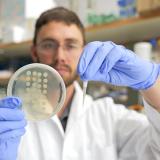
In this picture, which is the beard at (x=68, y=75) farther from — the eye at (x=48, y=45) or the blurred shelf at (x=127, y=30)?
the blurred shelf at (x=127, y=30)

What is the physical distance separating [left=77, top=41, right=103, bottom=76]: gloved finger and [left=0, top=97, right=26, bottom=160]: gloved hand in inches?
7.1

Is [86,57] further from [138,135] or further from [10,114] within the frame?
[138,135]

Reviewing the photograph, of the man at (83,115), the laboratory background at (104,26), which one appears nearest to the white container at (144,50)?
the laboratory background at (104,26)

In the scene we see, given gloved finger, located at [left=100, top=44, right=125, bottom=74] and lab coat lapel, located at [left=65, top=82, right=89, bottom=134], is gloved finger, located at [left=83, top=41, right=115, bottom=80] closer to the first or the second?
gloved finger, located at [left=100, top=44, right=125, bottom=74]

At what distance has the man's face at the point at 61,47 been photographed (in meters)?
1.11

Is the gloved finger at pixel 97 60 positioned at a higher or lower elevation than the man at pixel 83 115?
higher

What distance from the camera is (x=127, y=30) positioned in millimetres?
1380

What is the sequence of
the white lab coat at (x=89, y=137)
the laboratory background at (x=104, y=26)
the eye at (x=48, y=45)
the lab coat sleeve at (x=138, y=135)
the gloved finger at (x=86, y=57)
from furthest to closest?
the laboratory background at (x=104, y=26)
the eye at (x=48, y=45)
the white lab coat at (x=89, y=137)
the lab coat sleeve at (x=138, y=135)
the gloved finger at (x=86, y=57)

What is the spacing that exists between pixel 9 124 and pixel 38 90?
12 cm

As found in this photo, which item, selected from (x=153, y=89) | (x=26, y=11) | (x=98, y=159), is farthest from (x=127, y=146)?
(x=26, y=11)

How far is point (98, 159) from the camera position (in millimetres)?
1042

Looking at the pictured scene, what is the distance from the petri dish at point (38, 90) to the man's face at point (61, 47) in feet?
1.13

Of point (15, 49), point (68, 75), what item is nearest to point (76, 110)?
point (68, 75)

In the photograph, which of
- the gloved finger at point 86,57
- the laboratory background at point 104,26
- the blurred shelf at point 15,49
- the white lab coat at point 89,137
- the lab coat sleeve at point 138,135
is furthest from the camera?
the blurred shelf at point 15,49
